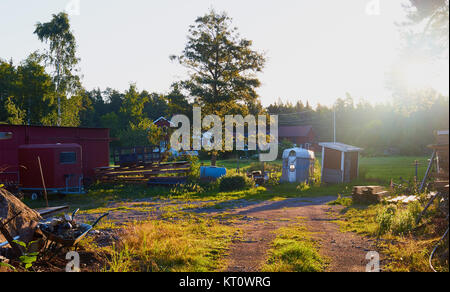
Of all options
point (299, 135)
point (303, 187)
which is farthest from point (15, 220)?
point (299, 135)

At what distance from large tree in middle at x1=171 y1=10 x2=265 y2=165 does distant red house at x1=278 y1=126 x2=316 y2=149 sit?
34860mm

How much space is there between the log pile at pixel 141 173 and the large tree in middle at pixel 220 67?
3330 mm

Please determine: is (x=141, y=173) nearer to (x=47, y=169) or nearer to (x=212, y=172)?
(x=212, y=172)

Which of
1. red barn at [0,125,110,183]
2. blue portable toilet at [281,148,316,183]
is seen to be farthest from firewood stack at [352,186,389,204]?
red barn at [0,125,110,183]

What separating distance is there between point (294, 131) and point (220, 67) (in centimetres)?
3848

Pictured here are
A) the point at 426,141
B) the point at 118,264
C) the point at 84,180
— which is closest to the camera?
the point at 118,264

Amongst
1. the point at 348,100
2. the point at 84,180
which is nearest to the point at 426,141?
the point at 348,100

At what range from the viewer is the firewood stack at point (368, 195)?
13352 millimetres

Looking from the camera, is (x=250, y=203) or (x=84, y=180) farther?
(x=84, y=180)

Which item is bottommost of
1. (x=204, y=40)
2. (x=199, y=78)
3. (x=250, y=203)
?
(x=250, y=203)

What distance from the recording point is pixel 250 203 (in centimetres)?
1489
